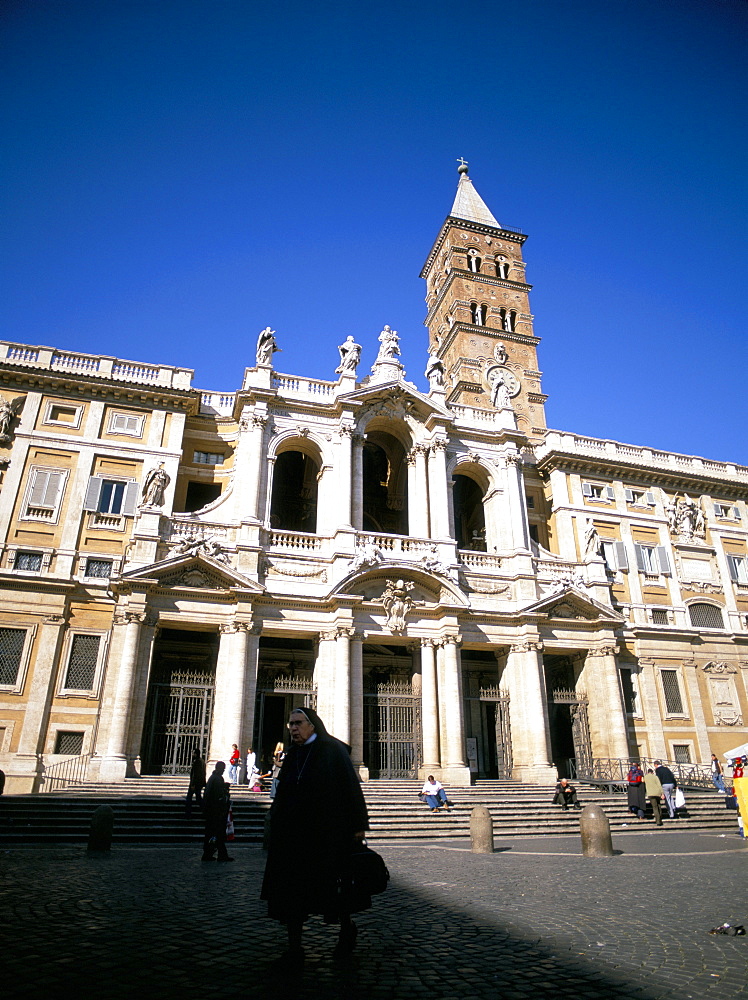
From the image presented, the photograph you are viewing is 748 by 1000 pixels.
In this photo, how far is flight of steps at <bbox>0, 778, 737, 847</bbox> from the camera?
593 inches

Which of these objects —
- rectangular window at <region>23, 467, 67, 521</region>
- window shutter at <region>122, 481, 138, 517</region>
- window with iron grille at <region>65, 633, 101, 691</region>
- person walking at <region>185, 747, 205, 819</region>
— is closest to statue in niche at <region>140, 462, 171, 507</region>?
window shutter at <region>122, 481, 138, 517</region>

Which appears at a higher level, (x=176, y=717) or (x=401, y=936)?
(x=176, y=717)

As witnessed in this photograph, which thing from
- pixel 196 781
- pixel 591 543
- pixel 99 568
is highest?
pixel 591 543

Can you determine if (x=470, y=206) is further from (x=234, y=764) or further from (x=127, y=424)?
(x=234, y=764)

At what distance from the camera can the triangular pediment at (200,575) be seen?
22969 millimetres

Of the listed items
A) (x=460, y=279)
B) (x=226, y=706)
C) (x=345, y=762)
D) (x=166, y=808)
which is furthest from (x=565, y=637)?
(x=460, y=279)

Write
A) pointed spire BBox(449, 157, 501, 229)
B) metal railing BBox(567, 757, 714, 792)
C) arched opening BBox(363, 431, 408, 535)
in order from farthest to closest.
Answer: pointed spire BBox(449, 157, 501, 229) → arched opening BBox(363, 431, 408, 535) → metal railing BBox(567, 757, 714, 792)

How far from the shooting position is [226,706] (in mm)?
22188

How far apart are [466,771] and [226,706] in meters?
8.55

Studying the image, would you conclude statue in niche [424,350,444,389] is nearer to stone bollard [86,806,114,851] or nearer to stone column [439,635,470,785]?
stone column [439,635,470,785]

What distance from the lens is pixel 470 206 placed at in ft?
173

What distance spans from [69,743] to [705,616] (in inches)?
1123

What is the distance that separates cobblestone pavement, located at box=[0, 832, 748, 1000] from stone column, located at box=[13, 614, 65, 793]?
12.2 metres

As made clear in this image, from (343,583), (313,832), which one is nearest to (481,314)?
(343,583)
